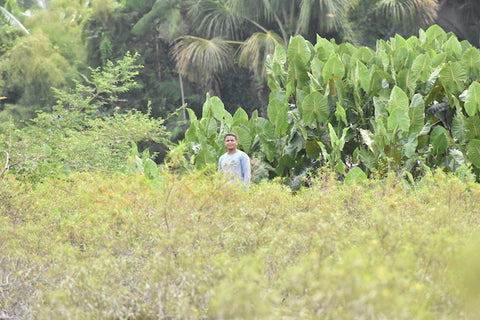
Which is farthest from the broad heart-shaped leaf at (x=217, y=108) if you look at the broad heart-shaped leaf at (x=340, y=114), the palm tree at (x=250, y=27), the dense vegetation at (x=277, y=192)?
the palm tree at (x=250, y=27)

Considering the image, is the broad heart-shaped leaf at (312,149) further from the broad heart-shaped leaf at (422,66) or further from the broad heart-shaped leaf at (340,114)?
the broad heart-shaped leaf at (422,66)

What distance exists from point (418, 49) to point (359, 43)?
27.3ft

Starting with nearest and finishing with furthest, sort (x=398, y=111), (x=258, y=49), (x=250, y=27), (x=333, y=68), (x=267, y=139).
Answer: (x=398, y=111) < (x=333, y=68) < (x=267, y=139) < (x=258, y=49) < (x=250, y=27)

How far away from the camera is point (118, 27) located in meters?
20.8

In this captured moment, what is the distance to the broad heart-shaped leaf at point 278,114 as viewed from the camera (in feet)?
25.1

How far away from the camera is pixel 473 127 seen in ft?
23.0

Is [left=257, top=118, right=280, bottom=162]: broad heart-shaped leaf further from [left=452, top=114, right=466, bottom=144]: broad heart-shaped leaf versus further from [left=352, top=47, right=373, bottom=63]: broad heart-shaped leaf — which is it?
[left=452, top=114, right=466, bottom=144]: broad heart-shaped leaf

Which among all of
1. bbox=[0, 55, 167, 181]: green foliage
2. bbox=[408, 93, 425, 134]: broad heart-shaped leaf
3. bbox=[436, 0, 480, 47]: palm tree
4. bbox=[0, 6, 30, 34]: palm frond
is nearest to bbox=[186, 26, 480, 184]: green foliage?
bbox=[408, 93, 425, 134]: broad heart-shaped leaf

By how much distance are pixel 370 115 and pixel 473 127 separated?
4.25 ft

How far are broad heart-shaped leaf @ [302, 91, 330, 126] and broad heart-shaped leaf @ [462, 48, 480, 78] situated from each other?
67.7 inches

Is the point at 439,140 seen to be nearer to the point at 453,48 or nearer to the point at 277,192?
the point at 453,48

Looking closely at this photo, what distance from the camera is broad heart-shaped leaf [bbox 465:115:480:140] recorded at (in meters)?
6.96

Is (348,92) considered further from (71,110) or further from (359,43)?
(359,43)

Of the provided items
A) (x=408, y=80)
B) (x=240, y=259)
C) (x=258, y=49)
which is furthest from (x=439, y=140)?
(x=258, y=49)
